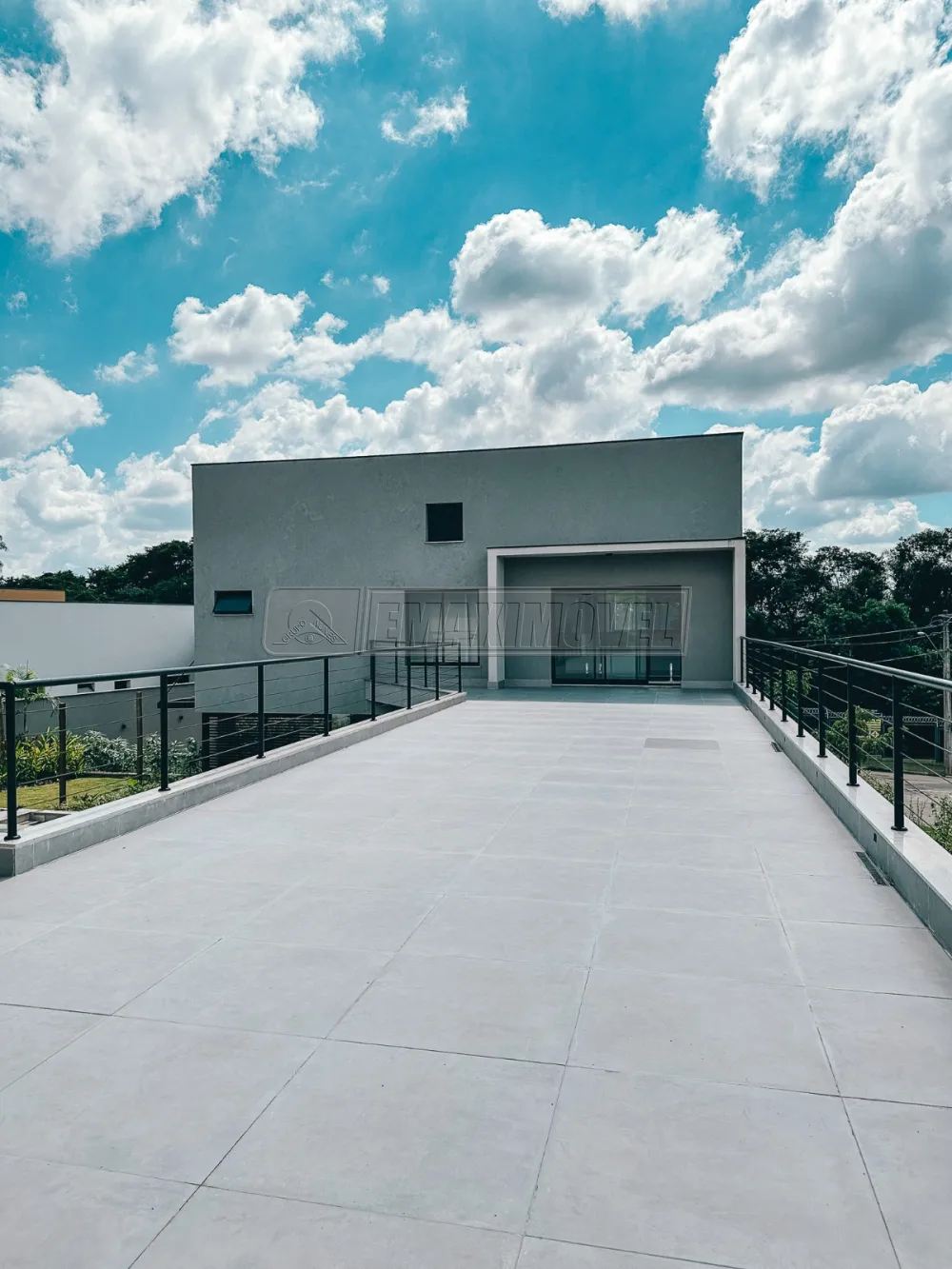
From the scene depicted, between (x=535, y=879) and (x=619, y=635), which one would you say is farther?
(x=619, y=635)

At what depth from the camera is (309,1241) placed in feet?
5.17

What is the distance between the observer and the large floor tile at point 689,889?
3523mm

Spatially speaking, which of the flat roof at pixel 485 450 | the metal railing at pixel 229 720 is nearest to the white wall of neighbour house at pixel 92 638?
the metal railing at pixel 229 720

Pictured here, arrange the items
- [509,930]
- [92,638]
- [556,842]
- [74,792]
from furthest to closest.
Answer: [92,638] → [74,792] → [556,842] → [509,930]

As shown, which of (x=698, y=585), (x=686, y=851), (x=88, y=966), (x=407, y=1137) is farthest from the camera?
(x=698, y=585)

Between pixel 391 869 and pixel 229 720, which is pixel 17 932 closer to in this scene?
pixel 391 869

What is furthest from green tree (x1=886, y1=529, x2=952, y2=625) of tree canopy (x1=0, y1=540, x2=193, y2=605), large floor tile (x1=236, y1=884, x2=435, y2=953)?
large floor tile (x1=236, y1=884, x2=435, y2=953)

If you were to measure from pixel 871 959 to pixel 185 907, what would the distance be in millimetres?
2782

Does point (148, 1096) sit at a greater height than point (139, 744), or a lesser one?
greater

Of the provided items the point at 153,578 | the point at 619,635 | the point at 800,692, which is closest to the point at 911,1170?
the point at 800,692

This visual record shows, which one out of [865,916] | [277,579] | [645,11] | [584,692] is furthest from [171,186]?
[865,916]

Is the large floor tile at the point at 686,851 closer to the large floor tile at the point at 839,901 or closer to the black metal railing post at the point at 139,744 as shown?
the large floor tile at the point at 839,901

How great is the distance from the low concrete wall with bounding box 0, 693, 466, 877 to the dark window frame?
986 centimetres

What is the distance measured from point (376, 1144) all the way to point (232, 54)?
10.3 metres
